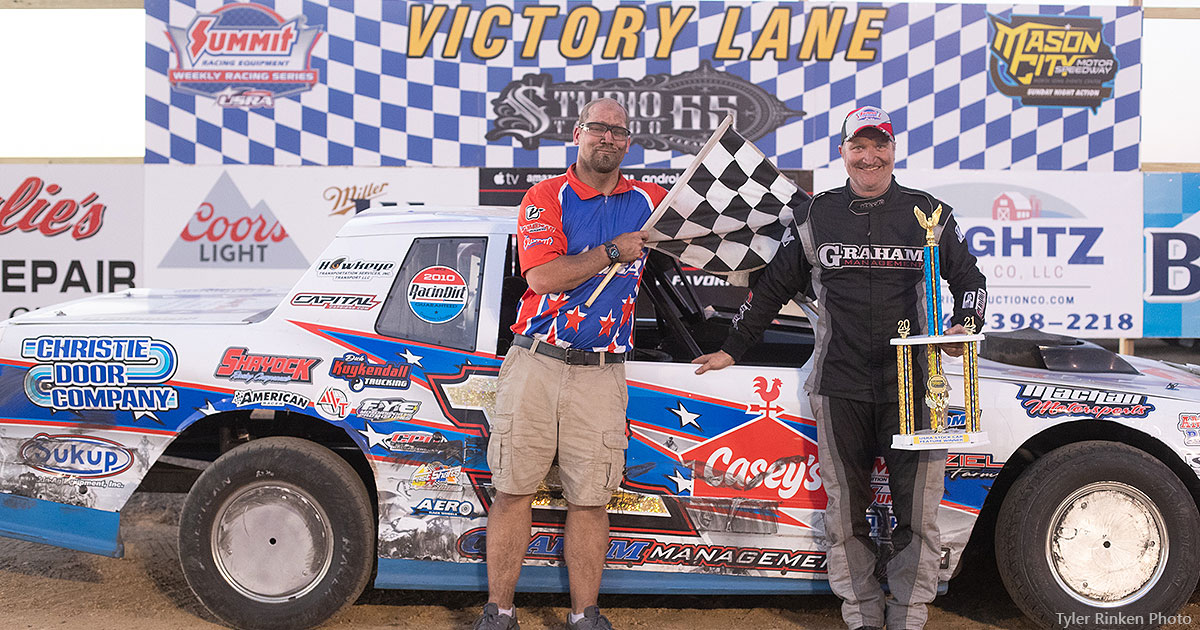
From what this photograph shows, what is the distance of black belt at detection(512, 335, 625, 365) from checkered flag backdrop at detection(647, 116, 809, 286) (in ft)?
1.50

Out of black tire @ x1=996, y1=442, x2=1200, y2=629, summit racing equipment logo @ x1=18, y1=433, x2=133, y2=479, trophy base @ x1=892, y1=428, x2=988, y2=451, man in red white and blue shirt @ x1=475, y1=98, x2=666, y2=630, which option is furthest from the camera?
summit racing equipment logo @ x1=18, y1=433, x2=133, y2=479

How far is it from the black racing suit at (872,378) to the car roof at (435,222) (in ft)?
3.83

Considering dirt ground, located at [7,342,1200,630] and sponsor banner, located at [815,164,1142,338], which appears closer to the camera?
dirt ground, located at [7,342,1200,630]

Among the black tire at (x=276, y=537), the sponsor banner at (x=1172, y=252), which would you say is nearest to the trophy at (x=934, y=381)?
the black tire at (x=276, y=537)

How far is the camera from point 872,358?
10.2 feet

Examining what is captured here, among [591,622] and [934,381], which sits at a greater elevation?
[934,381]

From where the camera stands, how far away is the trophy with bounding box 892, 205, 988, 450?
2.94 meters

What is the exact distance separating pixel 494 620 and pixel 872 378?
1517mm

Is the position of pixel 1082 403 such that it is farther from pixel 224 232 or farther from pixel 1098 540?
pixel 224 232

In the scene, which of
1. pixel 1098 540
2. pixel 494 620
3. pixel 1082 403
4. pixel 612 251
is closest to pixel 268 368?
pixel 494 620

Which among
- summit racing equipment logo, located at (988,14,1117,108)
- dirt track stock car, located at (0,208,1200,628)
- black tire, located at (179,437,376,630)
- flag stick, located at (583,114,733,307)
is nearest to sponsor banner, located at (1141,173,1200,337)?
summit racing equipment logo, located at (988,14,1117,108)

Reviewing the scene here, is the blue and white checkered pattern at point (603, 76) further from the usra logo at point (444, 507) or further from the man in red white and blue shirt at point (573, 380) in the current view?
the usra logo at point (444, 507)

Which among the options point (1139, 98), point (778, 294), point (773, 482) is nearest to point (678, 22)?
point (1139, 98)

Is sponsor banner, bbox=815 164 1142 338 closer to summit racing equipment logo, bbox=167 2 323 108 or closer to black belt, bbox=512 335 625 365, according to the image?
summit racing equipment logo, bbox=167 2 323 108
